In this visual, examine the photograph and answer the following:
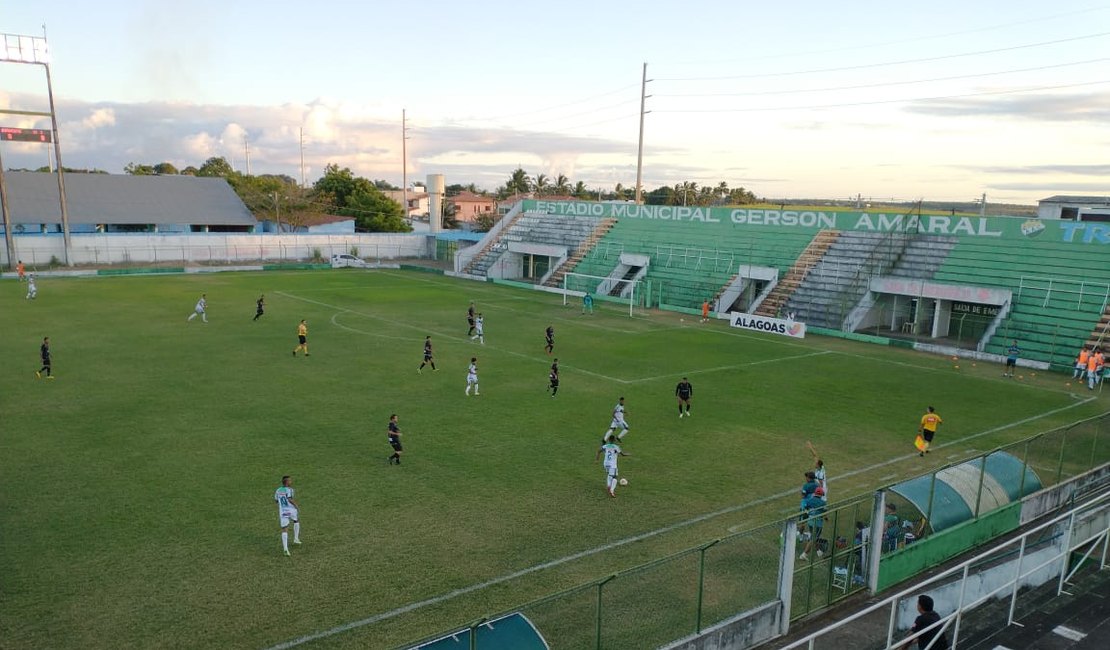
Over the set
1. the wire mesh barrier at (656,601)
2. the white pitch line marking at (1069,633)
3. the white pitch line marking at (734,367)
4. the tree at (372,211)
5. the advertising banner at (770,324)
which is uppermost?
the tree at (372,211)

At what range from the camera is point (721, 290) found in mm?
48719

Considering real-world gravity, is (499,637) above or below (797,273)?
below

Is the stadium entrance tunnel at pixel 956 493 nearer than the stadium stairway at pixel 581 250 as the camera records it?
Yes

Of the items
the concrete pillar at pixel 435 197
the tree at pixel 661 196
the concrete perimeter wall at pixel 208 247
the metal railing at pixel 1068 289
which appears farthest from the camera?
the tree at pixel 661 196

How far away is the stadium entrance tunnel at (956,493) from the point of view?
45.5ft

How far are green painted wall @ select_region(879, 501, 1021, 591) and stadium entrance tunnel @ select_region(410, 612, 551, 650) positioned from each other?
7.33 m

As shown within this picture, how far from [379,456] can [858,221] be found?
3844 cm

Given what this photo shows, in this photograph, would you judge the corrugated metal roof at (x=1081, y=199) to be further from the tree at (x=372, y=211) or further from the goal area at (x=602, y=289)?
the tree at (x=372, y=211)

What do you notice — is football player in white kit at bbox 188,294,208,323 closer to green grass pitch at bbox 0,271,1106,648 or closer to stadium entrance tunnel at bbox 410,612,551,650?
green grass pitch at bbox 0,271,1106,648

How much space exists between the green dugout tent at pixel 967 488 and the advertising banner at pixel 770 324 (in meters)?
23.3

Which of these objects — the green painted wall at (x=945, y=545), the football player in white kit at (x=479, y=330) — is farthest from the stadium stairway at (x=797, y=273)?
the green painted wall at (x=945, y=545)

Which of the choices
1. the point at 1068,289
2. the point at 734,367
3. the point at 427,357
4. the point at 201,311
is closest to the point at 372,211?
the point at 201,311

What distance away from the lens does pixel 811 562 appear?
11.9m

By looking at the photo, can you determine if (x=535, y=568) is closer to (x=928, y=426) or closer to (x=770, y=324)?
(x=928, y=426)
